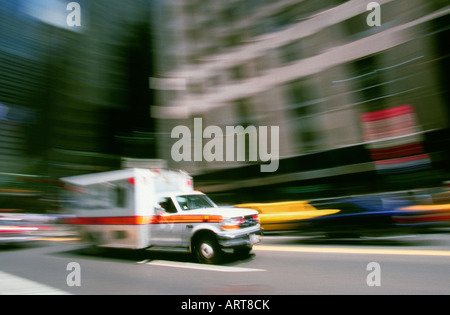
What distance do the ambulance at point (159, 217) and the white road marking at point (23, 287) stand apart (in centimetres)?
238

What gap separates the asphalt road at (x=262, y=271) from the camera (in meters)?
5.45

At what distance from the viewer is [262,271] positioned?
668 cm

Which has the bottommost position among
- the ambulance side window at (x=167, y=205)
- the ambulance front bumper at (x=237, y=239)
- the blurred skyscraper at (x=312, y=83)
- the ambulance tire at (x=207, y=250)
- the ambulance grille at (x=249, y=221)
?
the ambulance tire at (x=207, y=250)

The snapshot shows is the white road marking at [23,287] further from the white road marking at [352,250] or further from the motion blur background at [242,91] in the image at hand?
the motion blur background at [242,91]

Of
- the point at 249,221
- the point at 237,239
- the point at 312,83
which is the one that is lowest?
the point at 237,239

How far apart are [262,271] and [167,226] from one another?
2498 millimetres

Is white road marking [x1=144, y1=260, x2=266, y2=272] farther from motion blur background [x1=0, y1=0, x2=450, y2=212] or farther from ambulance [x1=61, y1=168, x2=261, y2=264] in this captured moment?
motion blur background [x1=0, y1=0, x2=450, y2=212]

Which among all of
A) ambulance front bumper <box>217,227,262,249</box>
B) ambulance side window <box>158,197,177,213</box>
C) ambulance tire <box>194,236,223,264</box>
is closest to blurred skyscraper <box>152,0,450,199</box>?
ambulance front bumper <box>217,227,262,249</box>

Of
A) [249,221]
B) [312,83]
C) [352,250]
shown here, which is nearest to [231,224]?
[249,221]

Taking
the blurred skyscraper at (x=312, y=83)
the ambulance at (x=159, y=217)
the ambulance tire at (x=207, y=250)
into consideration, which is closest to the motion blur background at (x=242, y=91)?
the blurred skyscraper at (x=312, y=83)

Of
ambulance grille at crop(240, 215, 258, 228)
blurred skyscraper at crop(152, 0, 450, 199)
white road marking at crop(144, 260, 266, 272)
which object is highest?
blurred skyscraper at crop(152, 0, 450, 199)

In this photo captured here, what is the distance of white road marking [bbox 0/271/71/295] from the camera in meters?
5.41

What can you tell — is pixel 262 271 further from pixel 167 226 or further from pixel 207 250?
pixel 167 226
